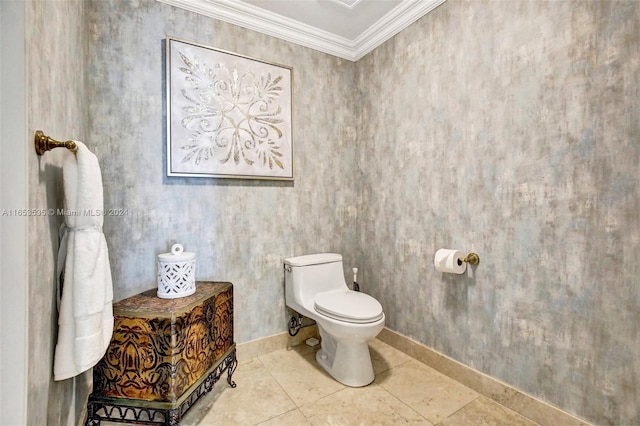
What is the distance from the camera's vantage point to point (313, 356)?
6.60ft

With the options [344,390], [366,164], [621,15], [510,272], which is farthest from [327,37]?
[344,390]

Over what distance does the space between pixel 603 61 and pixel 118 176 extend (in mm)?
2343

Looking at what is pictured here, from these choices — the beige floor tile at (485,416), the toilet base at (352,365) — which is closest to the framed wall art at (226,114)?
the toilet base at (352,365)

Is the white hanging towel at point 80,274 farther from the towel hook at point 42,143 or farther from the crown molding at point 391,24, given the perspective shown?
the crown molding at point 391,24

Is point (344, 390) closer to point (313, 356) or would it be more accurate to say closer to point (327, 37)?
point (313, 356)

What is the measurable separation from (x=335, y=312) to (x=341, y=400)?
17.8 inches

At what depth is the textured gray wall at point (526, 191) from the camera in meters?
1.13

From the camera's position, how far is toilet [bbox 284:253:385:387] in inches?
62.7

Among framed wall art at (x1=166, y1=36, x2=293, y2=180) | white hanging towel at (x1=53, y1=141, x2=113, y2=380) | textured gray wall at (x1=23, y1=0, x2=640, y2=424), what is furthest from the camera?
framed wall art at (x1=166, y1=36, x2=293, y2=180)

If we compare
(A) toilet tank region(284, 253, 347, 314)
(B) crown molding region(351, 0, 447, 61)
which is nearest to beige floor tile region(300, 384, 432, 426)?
(A) toilet tank region(284, 253, 347, 314)

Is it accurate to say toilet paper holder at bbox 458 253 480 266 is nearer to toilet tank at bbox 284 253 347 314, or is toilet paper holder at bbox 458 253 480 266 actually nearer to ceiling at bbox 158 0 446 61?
toilet tank at bbox 284 253 347 314

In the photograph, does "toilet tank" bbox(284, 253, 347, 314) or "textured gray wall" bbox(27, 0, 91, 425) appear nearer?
"textured gray wall" bbox(27, 0, 91, 425)

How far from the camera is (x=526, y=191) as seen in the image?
1.38 metres

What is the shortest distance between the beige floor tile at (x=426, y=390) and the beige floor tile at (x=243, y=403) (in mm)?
609
